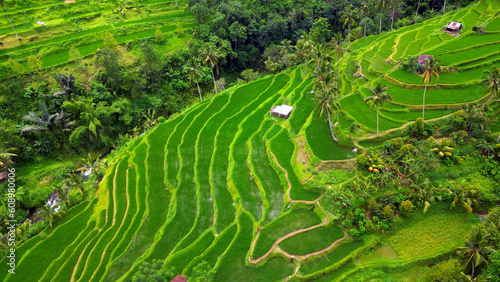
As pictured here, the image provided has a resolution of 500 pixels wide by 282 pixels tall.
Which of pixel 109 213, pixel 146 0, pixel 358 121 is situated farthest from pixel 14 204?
pixel 146 0

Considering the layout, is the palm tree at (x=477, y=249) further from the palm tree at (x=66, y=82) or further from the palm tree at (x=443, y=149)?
the palm tree at (x=66, y=82)

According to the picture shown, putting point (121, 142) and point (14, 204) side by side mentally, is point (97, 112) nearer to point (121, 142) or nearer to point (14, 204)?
point (121, 142)

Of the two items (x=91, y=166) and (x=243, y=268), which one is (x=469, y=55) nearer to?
(x=243, y=268)

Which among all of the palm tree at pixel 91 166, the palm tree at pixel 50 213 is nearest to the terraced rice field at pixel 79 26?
the palm tree at pixel 91 166

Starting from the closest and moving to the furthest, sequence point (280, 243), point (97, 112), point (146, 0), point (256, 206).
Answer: point (280, 243) → point (256, 206) → point (97, 112) → point (146, 0)

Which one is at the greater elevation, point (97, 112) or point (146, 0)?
point (146, 0)
